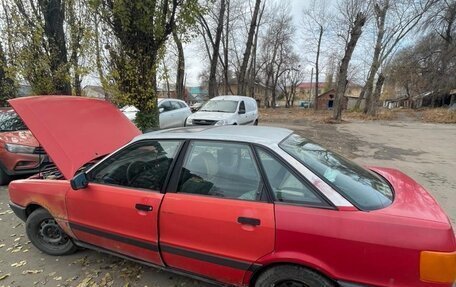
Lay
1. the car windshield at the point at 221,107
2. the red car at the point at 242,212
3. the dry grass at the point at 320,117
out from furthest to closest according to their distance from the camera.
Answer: the dry grass at the point at 320,117, the car windshield at the point at 221,107, the red car at the point at 242,212

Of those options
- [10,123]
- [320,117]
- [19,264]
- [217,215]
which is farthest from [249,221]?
[320,117]

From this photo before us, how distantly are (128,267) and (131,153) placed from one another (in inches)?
51.0

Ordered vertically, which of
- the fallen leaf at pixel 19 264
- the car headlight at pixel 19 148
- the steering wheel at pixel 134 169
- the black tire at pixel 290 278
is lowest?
the fallen leaf at pixel 19 264

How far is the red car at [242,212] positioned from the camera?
6.24 ft

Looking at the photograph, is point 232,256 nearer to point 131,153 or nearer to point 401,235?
point 401,235

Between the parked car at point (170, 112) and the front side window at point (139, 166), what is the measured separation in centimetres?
840

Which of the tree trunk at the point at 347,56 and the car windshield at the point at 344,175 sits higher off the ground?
the tree trunk at the point at 347,56

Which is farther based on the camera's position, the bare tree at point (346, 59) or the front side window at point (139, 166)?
the bare tree at point (346, 59)

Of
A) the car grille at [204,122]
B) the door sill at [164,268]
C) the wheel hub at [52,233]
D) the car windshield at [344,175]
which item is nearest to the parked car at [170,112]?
the car grille at [204,122]

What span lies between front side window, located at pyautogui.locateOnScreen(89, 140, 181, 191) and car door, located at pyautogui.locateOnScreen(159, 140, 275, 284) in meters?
0.18

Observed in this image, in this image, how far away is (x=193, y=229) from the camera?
2.42m

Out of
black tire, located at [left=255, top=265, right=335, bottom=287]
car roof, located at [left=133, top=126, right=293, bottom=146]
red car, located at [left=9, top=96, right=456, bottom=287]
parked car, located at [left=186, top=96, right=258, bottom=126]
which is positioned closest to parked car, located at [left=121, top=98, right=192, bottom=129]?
parked car, located at [left=186, top=96, right=258, bottom=126]

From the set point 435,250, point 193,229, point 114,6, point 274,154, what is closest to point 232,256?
point 193,229

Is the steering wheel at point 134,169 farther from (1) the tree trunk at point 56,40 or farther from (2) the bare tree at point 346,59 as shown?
(2) the bare tree at point 346,59
